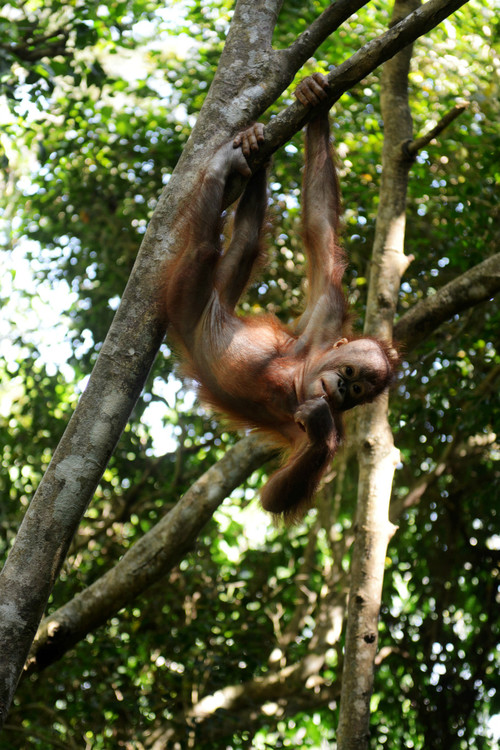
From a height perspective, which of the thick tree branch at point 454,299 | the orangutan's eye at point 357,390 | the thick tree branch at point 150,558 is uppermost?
the thick tree branch at point 454,299

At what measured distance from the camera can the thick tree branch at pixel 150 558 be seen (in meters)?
3.73

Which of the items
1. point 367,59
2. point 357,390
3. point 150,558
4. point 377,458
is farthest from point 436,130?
point 150,558

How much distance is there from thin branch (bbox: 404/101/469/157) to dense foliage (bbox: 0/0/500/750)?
3.35 feet

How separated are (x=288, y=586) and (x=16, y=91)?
383 cm

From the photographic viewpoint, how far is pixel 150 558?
396 cm

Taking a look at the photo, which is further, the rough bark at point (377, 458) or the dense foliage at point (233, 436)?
the dense foliage at point (233, 436)

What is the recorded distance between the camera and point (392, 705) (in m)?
5.59

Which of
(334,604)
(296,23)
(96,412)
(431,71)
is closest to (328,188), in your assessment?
(96,412)

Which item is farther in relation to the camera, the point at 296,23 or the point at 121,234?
the point at 121,234

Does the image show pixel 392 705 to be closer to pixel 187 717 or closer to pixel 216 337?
pixel 187 717

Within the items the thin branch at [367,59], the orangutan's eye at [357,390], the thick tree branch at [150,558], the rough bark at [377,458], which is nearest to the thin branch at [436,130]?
the rough bark at [377,458]

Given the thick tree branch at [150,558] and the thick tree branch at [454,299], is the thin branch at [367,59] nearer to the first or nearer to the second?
the thick tree branch at [454,299]

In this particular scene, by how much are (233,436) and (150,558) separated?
1.93 meters

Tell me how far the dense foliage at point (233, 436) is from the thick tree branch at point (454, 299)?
75cm
